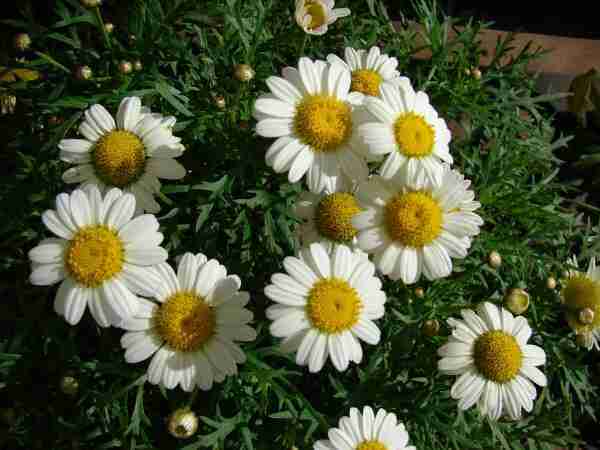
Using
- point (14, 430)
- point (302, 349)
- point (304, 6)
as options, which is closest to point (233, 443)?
point (302, 349)

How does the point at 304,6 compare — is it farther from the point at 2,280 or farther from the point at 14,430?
the point at 14,430

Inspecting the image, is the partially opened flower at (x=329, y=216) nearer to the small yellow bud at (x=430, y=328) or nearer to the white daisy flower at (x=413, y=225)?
the white daisy flower at (x=413, y=225)

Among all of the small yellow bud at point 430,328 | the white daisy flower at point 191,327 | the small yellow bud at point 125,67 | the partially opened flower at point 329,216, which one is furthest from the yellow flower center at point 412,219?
the small yellow bud at point 125,67

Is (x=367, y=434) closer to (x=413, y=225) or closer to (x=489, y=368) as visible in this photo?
(x=489, y=368)

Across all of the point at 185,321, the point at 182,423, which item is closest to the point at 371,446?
the point at 182,423

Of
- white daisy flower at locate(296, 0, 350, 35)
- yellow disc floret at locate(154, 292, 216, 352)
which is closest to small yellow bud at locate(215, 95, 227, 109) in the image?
white daisy flower at locate(296, 0, 350, 35)

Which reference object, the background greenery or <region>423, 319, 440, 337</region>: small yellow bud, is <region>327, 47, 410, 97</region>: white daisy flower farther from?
<region>423, 319, 440, 337</region>: small yellow bud
